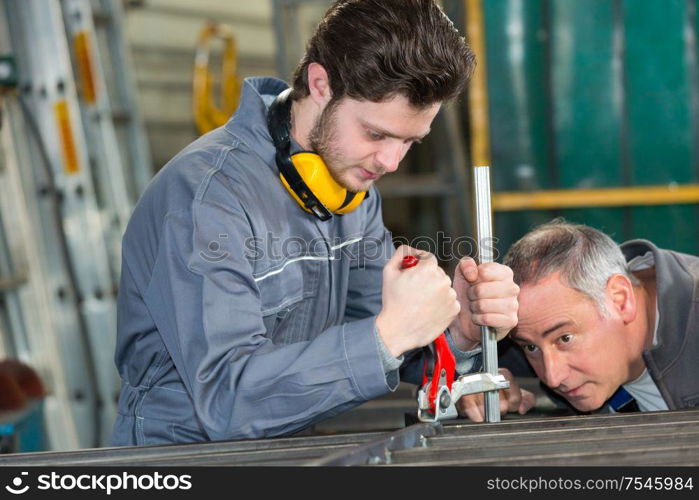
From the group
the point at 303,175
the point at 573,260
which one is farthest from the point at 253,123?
the point at 573,260

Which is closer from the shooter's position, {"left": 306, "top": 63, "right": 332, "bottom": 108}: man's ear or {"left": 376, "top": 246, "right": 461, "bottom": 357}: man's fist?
{"left": 376, "top": 246, "right": 461, "bottom": 357}: man's fist

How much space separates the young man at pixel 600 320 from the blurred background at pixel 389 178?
1.89m

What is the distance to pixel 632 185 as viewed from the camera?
409 centimetres

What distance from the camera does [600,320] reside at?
1976mm

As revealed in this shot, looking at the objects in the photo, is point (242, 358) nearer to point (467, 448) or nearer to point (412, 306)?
point (412, 306)

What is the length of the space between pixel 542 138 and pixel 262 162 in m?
2.66

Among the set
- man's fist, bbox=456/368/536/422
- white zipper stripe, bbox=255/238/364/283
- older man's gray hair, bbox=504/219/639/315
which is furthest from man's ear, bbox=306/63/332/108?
man's fist, bbox=456/368/536/422

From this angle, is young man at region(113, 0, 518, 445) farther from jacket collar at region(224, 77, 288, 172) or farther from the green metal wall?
the green metal wall

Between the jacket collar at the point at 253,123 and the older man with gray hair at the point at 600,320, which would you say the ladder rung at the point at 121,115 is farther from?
the older man with gray hair at the point at 600,320

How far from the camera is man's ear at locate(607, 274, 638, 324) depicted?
78.3 inches

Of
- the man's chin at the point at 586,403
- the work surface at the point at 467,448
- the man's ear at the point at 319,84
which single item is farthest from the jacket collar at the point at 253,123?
the man's chin at the point at 586,403

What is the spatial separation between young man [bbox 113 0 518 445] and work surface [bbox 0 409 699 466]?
0.41ft
